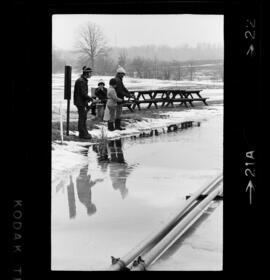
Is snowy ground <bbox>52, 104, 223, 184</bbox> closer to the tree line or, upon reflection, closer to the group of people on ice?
the group of people on ice

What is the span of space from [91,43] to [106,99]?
334mm

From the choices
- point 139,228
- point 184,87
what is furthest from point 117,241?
point 184,87

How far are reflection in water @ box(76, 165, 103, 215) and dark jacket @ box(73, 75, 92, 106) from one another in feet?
1.24

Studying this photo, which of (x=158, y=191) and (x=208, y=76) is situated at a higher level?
(x=208, y=76)

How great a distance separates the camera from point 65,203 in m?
3.44

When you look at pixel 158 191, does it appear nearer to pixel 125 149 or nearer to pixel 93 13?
pixel 125 149

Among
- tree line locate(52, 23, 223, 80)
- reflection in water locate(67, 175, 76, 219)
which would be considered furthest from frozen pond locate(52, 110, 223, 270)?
tree line locate(52, 23, 223, 80)

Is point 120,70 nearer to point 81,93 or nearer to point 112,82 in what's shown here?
point 112,82

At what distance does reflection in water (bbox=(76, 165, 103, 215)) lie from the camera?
11.3 feet

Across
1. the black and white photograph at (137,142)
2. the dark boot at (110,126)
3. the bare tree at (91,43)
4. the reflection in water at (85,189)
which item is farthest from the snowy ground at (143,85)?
the reflection in water at (85,189)

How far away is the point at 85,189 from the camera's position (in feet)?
11.4

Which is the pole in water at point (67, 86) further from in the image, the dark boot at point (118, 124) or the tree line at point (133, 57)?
the dark boot at point (118, 124)

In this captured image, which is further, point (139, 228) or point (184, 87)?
point (184, 87)
